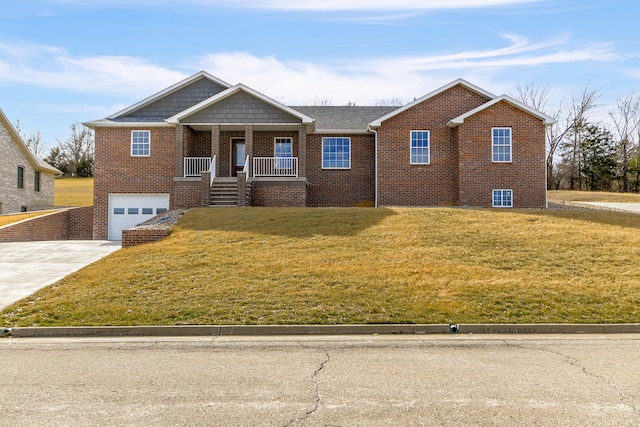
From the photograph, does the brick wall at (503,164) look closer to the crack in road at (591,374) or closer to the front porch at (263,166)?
the front porch at (263,166)

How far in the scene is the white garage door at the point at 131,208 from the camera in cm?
2408

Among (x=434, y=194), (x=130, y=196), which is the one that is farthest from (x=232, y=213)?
(x=434, y=194)

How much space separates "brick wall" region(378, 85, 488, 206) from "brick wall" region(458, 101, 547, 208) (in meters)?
0.76

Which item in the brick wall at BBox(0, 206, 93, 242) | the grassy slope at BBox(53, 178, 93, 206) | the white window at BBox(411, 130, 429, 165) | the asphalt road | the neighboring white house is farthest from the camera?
the grassy slope at BBox(53, 178, 93, 206)

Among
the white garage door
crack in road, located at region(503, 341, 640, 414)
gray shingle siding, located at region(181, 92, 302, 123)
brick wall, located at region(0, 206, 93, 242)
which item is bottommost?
crack in road, located at region(503, 341, 640, 414)

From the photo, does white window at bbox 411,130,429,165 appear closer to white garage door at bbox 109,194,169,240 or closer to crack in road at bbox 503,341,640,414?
white garage door at bbox 109,194,169,240

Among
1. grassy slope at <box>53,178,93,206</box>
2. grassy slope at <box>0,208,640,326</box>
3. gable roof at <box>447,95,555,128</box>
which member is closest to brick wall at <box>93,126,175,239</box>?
grassy slope at <box>0,208,640,326</box>

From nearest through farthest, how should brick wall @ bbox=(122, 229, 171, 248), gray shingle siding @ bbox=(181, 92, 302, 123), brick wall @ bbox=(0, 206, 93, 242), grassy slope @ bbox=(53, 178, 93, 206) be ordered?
brick wall @ bbox=(122, 229, 171, 248) < brick wall @ bbox=(0, 206, 93, 242) < gray shingle siding @ bbox=(181, 92, 302, 123) < grassy slope @ bbox=(53, 178, 93, 206)

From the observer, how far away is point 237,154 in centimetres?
2550

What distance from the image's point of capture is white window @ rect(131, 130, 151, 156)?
24.1 m

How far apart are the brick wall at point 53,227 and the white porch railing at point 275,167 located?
10.6 metres

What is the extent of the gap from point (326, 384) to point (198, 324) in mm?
4130

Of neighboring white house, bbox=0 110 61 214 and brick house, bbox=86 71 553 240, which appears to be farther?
neighboring white house, bbox=0 110 61 214

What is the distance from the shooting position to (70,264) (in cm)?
1516
